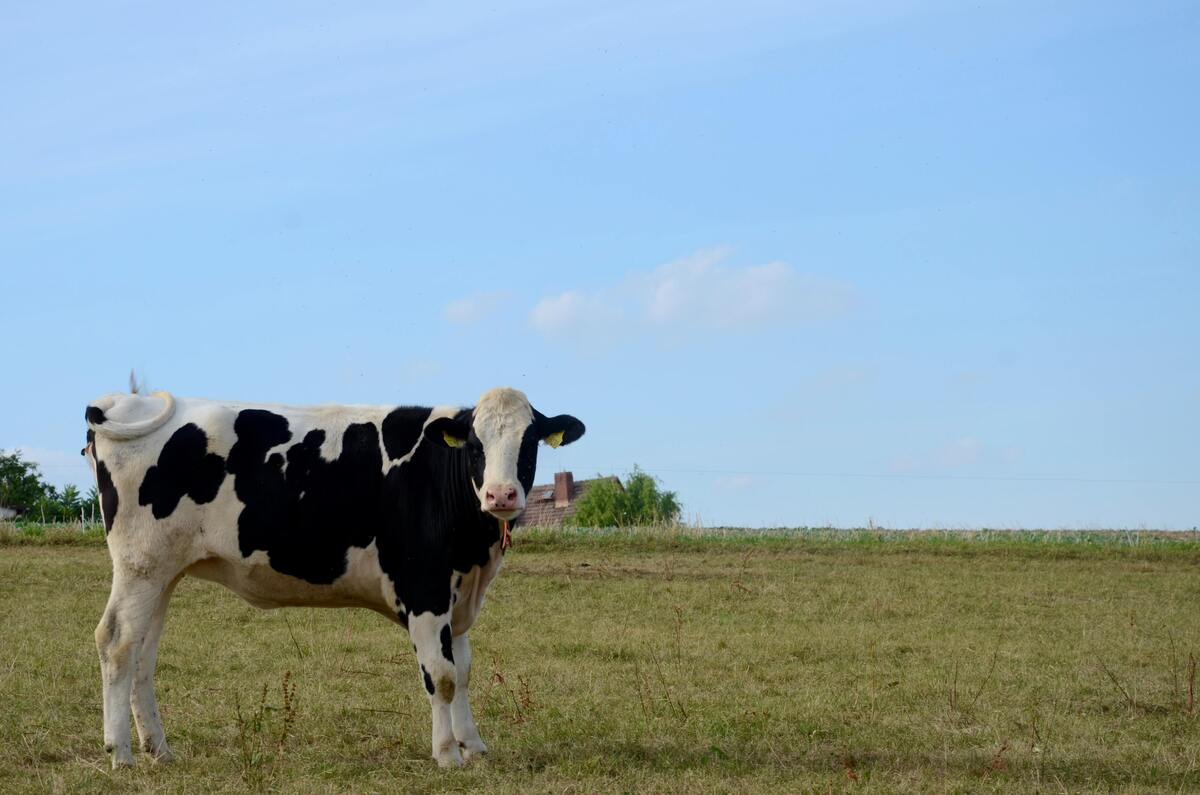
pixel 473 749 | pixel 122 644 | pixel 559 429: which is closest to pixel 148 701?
pixel 122 644

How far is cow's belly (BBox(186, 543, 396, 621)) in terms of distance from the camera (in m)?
8.77

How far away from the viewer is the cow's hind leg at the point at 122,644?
27.8 ft

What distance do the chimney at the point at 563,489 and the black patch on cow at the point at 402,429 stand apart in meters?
64.1

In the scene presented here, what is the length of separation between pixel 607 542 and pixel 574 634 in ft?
41.3

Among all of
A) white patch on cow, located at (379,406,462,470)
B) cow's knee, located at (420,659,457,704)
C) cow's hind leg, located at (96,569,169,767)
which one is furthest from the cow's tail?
cow's knee, located at (420,659,457,704)

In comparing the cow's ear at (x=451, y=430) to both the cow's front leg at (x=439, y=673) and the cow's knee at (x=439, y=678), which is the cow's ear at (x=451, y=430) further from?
the cow's knee at (x=439, y=678)

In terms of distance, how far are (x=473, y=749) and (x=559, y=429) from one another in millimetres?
2217

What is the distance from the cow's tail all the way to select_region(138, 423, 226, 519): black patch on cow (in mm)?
173

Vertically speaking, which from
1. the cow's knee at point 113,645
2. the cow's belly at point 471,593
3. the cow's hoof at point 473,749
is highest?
the cow's belly at point 471,593

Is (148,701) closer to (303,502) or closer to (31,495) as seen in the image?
(303,502)

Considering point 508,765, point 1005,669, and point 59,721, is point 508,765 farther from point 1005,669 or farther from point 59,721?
point 1005,669

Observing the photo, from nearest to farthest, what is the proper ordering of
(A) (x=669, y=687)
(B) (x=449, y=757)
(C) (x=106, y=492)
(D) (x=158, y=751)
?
(B) (x=449, y=757) → (D) (x=158, y=751) → (C) (x=106, y=492) → (A) (x=669, y=687)

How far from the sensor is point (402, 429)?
9125 millimetres

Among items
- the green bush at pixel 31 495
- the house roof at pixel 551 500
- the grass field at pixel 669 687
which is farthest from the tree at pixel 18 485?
the grass field at pixel 669 687
